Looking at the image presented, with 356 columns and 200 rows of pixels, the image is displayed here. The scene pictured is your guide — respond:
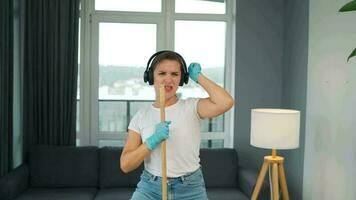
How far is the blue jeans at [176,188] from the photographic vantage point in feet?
5.66

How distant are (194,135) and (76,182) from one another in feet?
7.54

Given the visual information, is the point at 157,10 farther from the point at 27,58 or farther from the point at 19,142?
the point at 19,142

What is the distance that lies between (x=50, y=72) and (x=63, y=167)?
96 centimetres

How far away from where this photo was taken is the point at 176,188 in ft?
5.66

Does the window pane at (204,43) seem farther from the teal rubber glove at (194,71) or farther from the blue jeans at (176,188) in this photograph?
the blue jeans at (176,188)

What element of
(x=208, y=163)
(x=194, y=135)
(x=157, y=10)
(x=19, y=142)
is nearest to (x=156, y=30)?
(x=157, y=10)

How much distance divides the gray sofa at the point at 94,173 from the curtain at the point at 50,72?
28 centimetres

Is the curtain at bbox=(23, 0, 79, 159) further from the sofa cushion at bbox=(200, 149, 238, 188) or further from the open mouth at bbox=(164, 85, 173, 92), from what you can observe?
the open mouth at bbox=(164, 85, 173, 92)

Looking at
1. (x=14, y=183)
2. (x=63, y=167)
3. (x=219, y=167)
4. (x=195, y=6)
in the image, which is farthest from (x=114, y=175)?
(x=195, y=6)

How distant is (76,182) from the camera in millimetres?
3734

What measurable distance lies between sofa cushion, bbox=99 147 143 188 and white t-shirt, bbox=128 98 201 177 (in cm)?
195

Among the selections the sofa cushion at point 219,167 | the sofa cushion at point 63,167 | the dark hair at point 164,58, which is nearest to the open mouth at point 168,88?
the dark hair at point 164,58

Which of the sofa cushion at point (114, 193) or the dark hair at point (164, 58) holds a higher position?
the dark hair at point (164, 58)

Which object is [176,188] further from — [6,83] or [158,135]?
[6,83]
